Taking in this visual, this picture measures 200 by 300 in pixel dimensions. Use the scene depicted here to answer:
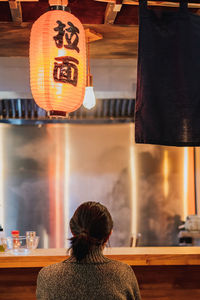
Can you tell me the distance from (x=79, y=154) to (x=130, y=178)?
954mm

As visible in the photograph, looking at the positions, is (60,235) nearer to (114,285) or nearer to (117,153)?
(117,153)

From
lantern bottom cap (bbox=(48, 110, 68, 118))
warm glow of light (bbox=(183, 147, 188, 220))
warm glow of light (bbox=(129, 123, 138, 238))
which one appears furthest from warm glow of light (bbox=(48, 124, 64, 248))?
lantern bottom cap (bbox=(48, 110, 68, 118))

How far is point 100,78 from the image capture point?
685 cm

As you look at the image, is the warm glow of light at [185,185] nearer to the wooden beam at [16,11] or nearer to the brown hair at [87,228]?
the wooden beam at [16,11]

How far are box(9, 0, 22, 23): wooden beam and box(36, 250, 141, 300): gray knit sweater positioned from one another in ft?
7.38

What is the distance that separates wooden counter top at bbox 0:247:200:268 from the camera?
3.60 meters

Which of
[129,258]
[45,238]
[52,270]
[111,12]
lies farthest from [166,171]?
[52,270]

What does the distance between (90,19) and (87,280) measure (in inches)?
101

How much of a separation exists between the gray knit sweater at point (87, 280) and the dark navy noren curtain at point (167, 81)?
Answer: 129cm

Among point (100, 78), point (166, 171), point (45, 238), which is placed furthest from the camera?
point (166, 171)

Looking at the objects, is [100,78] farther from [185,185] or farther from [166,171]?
[185,185]

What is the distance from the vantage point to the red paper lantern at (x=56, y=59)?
3.28 meters

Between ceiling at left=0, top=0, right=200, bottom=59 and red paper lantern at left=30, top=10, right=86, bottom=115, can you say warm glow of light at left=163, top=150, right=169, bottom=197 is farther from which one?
red paper lantern at left=30, top=10, right=86, bottom=115

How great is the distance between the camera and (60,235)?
23.1 feet
